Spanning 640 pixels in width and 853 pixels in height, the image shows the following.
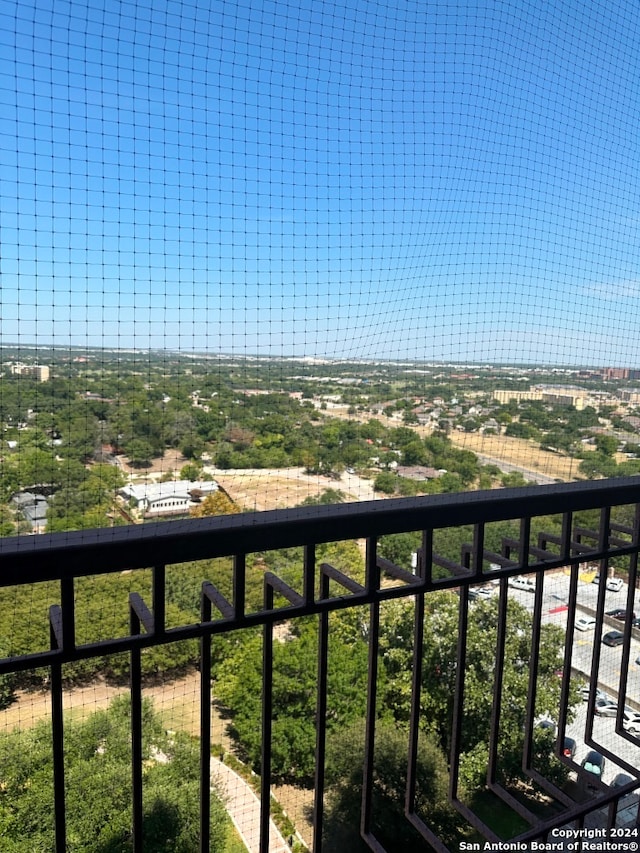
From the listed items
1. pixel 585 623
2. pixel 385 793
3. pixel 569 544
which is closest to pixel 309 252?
pixel 569 544

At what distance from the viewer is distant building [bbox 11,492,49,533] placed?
3.48ft

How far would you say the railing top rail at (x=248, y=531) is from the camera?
72 cm

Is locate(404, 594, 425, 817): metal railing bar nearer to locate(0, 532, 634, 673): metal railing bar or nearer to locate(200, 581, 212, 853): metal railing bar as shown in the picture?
locate(0, 532, 634, 673): metal railing bar

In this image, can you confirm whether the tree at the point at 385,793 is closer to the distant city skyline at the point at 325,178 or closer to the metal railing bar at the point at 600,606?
the metal railing bar at the point at 600,606

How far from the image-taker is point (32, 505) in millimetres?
1080

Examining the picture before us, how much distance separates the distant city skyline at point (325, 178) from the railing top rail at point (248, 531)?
12.7 inches

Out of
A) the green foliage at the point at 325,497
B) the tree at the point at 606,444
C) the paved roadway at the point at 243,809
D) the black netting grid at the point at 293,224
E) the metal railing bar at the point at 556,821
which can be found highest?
the black netting grid at the point at 293,224

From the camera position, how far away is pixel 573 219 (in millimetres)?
1504

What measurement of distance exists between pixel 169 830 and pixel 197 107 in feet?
18.2

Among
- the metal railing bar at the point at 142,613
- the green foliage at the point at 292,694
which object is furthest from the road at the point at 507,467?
the green foliage at the point at 292,694

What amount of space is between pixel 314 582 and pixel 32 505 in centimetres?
52

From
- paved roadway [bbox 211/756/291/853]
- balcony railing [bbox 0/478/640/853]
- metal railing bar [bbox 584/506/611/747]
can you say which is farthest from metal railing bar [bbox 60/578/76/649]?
paved roadway [bbox 211/756/291/853]

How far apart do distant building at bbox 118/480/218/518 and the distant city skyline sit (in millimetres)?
283

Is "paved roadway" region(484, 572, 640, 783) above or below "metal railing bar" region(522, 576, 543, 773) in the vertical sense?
below
